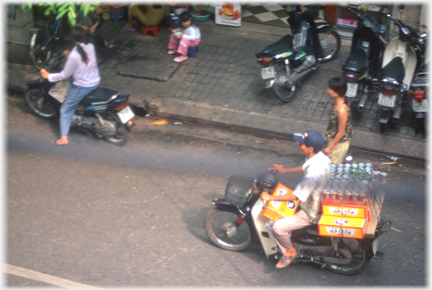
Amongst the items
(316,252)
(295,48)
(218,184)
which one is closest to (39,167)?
(218,184)

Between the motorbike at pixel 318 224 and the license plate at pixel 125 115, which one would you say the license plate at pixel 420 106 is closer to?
the motorbike at pixel 318 224

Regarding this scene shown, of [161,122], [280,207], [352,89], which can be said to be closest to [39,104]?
[161,122]

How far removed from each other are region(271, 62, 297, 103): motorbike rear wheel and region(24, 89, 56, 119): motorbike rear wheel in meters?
3.43

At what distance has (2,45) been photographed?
855cm

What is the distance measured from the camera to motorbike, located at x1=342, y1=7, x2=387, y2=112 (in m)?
6.89

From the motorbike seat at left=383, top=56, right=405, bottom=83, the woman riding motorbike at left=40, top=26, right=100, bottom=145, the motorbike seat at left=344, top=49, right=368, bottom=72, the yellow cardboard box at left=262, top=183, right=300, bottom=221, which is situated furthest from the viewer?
the motorbike seat at left=344, top=49, right=368, bottom=72

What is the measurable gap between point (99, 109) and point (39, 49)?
9.34ft

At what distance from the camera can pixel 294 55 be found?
7543 millimetres

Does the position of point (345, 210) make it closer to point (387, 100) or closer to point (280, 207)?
point (280, 207)

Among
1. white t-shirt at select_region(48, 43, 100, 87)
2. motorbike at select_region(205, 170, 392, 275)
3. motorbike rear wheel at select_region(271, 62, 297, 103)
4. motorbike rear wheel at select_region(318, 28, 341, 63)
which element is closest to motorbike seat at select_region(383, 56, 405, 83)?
motorbike rear wheel at select_region(271, 62, 297, 103)

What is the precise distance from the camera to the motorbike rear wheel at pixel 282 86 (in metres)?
7.47

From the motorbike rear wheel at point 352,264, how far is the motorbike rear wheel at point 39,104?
479 cm

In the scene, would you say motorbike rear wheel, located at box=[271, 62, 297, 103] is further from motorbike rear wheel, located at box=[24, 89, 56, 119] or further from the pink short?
motorbike rear wheel, located at box=[24, 89, 56, 119]

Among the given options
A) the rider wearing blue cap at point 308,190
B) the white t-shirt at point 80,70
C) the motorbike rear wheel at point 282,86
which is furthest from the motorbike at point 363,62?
the white t-shirt at point 80,70
